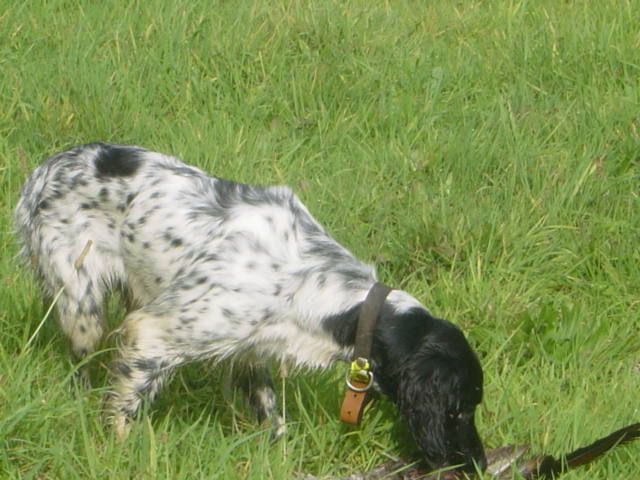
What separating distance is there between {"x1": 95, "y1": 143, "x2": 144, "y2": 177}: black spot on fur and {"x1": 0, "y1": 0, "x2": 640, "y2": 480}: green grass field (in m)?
0.61

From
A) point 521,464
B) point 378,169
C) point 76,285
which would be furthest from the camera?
point 378,169

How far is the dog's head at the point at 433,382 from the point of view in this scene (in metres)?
3.38

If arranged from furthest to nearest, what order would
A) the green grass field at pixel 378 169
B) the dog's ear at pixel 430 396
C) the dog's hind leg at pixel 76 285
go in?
the dog's hind leg at pixel 76 285, the green grass field at pixel 378 169, the dog's ear at pixel 430 396

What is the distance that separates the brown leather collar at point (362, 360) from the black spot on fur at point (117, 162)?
3.61 feet

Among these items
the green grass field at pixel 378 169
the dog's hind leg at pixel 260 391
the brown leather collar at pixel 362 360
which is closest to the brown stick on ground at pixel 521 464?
the green grass field at pixel 378 169

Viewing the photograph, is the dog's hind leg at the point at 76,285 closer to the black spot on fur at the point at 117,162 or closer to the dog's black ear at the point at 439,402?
the black spot on fur at the point at 117,162

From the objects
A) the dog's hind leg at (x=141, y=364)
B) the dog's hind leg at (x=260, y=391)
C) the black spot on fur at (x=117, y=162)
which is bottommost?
the dog's hind leg at (x=260, y=391)

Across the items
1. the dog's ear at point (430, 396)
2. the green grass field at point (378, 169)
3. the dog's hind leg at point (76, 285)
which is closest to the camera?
the dog's ear at point (430, 396)

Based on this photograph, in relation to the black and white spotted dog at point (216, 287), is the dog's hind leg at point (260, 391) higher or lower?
lower

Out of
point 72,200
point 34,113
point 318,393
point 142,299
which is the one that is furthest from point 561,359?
point 34,113

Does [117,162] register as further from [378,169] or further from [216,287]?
[378,169]

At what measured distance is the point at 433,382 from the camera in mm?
3371

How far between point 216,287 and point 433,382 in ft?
2.70

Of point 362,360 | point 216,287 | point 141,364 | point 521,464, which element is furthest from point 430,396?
point 141,364
